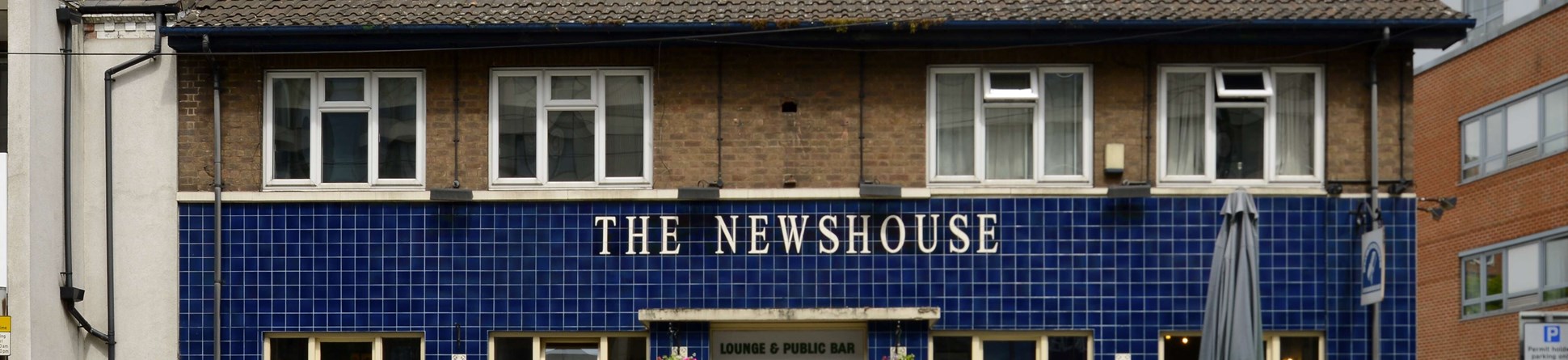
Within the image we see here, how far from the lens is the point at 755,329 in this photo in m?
19.8

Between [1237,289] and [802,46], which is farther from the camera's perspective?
[802,46]

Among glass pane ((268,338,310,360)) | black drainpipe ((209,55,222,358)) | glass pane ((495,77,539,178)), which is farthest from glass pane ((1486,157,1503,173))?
black drainpipe ((209,55,222,358))

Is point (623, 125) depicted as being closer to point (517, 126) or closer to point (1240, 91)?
point (517, 126)

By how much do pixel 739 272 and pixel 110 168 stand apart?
6427 millimetres

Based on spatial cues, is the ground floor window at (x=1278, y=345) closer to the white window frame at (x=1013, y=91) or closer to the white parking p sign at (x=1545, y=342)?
the white parking p sign at (x=1545, y=342)

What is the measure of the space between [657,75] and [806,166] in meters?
1.76

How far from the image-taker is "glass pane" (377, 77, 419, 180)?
19906 mm

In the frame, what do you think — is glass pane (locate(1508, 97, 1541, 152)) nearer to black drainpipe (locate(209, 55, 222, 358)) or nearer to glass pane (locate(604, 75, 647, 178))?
glass pane (locate(604, 75, 647, 178))

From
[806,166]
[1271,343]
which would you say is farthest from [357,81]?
[1271,343]

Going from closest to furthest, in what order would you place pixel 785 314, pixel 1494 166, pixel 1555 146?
pixel 785 314 → pixel 1555 146 → pixel 1494 166

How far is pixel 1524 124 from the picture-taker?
33.8 meters

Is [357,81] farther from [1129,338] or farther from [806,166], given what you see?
[1129,338]

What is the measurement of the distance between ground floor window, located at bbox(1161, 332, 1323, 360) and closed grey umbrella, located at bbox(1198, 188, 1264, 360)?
7.19ft

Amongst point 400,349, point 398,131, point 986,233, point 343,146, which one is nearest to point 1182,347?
point 986,233
